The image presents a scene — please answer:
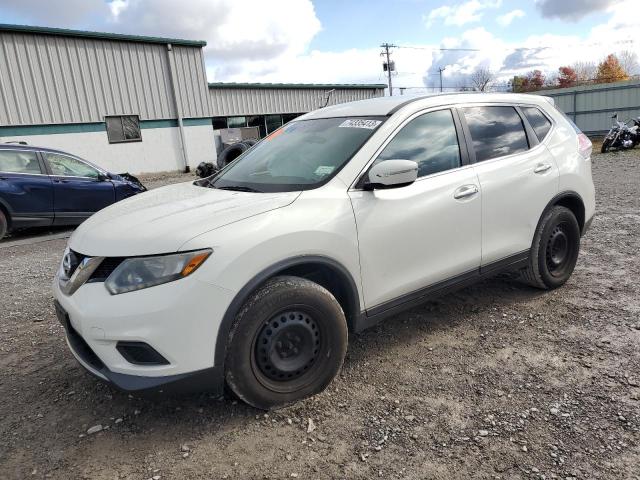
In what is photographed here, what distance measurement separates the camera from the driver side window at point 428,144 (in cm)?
321

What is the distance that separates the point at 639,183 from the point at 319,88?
22.4 metres

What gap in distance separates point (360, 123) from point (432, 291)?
1269 mm

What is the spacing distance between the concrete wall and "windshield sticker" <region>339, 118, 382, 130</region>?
58.3 feet

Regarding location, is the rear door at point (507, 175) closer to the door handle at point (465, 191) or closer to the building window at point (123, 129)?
the door handle at point (465, 191)

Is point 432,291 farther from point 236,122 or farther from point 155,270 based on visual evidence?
point 236,122

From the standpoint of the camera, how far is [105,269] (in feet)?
8.13

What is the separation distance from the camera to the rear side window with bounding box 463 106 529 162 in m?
3.66

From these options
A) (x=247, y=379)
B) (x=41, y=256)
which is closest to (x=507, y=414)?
(x=247, y=379)

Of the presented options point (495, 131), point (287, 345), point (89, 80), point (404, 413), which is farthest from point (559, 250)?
point (89, 80)

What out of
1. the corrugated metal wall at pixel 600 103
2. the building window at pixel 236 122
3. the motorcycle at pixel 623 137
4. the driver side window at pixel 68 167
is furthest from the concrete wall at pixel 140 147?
the corrugated metal wall at pixel 600 103

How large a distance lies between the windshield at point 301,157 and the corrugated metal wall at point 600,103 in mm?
22448

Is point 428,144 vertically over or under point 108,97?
under

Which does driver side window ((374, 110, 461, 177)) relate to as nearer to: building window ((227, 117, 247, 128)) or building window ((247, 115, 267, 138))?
building window ((227, 117, 247, 128))

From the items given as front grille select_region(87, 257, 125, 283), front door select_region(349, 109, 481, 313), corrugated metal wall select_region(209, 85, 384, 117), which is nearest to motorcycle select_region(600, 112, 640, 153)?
corrugated metal wall select_region(209, 85, 384, 117)
